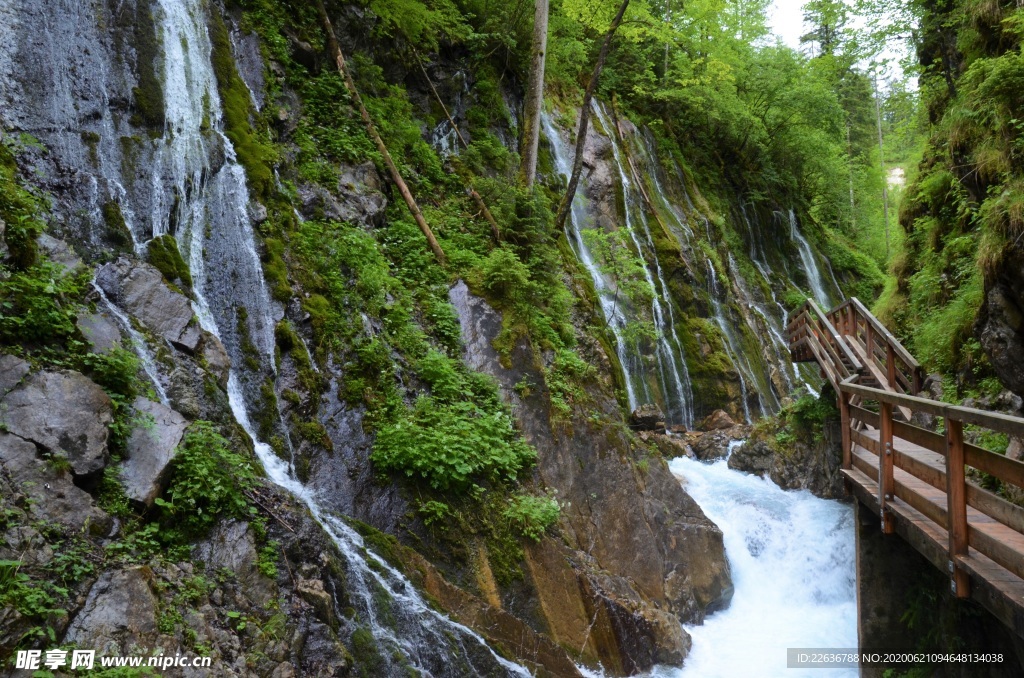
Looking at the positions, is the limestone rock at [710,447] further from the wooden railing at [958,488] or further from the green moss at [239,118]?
the green moss at [239,118]

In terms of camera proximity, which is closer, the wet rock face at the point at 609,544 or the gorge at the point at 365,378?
the gorge at the point at 365,378

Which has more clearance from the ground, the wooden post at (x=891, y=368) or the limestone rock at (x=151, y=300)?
the limestone rock at (x=151, y=300)

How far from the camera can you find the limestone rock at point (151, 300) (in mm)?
5648

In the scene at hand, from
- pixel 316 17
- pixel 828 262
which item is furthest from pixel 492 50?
pixel 828 262

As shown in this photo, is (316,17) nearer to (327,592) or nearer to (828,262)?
(327,592)

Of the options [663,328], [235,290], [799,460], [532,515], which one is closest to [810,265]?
[663,328]

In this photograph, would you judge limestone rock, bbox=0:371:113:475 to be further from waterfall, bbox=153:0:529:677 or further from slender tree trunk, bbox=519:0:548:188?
slender tree trunk, bbox=519:0:548:188

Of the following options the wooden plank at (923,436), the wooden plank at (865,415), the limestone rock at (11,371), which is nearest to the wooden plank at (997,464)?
the wooden plank at (923,436)

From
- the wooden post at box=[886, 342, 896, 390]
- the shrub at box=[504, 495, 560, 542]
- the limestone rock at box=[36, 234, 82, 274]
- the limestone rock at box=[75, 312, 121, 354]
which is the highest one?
the limestone rock at box=[36, 234, 82, 274]

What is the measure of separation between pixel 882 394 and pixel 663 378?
9883mm

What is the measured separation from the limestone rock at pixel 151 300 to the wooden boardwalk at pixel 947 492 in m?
6.52

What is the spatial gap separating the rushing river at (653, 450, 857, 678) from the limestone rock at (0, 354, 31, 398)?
6.70m

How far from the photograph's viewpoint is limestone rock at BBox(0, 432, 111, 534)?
12.4ft

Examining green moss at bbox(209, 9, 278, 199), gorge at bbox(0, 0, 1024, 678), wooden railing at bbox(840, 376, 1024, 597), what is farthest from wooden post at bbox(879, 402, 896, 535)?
green moss at bbox(209, 9, 278, 199)
